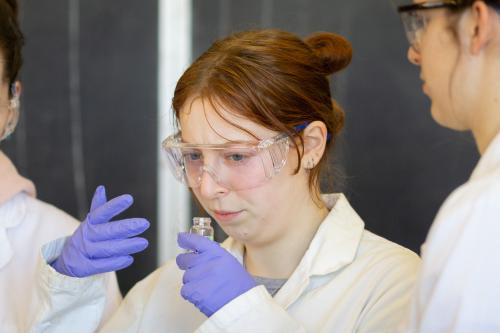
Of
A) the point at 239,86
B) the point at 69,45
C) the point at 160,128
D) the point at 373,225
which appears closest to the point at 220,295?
the point at 239,86

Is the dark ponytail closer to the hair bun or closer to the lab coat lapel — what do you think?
the hair bun

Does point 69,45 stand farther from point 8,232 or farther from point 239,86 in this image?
point 239,86

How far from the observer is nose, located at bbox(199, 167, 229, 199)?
154cm

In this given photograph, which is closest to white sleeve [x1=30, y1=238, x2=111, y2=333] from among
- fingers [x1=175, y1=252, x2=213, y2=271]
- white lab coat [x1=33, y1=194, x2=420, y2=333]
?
white lab coat [x1=33, y1=194, x2=420, y2=333]

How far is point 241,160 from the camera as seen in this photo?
1551mm

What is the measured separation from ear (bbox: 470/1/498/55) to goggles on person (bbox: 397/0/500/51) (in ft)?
0.03

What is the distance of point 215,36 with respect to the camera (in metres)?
2.50

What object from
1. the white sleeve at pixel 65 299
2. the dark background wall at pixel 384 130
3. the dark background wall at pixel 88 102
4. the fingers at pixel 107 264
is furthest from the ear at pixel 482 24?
the dark background wall at pixel 88 102

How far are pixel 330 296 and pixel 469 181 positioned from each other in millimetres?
531

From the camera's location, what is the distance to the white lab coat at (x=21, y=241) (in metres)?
1.88

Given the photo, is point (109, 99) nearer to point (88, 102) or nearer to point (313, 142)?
point (88, 102)

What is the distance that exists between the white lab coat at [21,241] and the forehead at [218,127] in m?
0.53

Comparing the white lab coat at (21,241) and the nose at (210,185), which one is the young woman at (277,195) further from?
the white lab coat at (21,241)

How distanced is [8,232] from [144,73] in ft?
2.75
